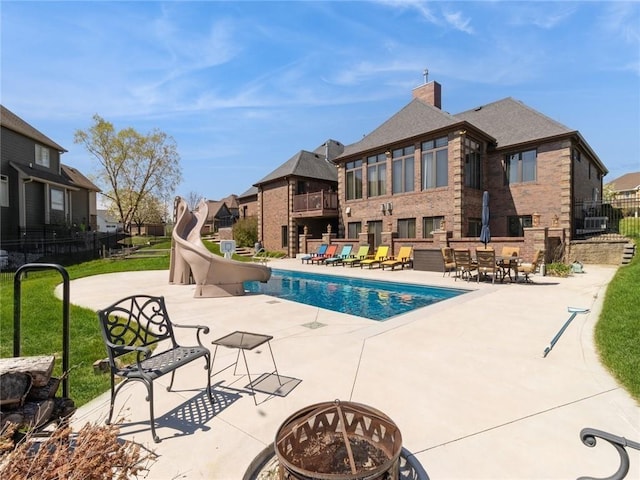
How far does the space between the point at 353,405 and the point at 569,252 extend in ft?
61.4

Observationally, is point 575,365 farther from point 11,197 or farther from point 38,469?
point 11,197

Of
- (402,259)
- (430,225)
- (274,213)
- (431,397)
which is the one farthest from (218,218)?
(431,397)

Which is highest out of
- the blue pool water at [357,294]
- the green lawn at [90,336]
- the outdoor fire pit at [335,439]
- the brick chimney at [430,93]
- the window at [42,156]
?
the brick chimney at [430,93]

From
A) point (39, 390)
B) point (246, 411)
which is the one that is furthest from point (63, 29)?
point (246, 411)

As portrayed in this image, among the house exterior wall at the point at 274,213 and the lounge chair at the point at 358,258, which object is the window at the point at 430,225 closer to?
the lounge chair at the point at 358,258

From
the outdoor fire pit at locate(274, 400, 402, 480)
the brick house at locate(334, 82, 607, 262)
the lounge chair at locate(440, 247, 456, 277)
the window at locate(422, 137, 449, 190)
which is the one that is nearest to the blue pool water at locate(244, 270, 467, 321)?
the lounge chair at locate(440, 247, 456, 277)

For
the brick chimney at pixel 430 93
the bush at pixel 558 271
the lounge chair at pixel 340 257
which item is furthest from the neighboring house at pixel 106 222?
the bush at pixel 558 271

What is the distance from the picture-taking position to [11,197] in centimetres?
2027

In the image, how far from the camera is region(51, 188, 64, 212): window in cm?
2365

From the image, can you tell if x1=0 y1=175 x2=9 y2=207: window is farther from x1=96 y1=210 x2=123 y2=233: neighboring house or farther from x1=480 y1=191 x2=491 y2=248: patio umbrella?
x1=96 y1=210 x2=123 y2=233: neighboring house

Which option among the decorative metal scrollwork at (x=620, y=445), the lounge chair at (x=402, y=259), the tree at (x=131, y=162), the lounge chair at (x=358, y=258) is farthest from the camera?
the tree at (x=131, y=162)

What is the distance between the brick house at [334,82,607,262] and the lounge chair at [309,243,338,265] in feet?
4.93

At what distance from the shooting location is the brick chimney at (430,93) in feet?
75.3

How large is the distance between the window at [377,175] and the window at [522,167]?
7.35 meters
